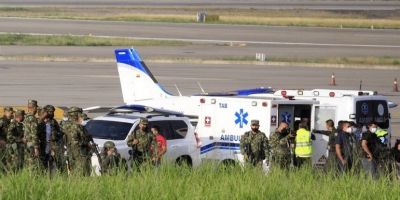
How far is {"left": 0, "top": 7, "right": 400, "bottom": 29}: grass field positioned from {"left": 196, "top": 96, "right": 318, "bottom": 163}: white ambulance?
63952 millimetres

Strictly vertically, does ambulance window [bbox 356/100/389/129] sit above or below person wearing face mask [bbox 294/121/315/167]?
above

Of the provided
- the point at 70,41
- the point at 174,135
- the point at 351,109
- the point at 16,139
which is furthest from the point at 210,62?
the point at 16,139

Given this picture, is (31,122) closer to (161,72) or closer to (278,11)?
(161,72)

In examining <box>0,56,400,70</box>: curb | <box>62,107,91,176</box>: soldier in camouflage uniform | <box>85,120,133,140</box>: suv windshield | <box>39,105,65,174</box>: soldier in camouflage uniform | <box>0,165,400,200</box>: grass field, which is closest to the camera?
<box>0,165,400,200</box>: grass field

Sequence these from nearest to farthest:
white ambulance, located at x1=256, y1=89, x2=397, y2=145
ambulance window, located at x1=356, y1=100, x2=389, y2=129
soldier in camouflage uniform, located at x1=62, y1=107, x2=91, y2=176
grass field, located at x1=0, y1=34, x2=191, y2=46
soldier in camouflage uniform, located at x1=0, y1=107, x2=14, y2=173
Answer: soldier in camouflage uniform, located at x1=0, y1=107, x2=14, y2=173
soldier in camouflage uniform, located at x1=62, y1=107, x2=91, y2=176
white ambulance, located at x1=256, y1=89, x2=397, y2=145
ambulance window, located at x1=356, y1=100, x2=389, y2=129
grass field, located at x1=0, y1=34, x2=191, y2=46

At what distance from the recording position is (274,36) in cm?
7675

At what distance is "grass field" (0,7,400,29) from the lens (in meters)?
89.6

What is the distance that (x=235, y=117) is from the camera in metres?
23.2

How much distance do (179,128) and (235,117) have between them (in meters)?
1.22

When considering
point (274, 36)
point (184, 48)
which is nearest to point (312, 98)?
point (184, 48)

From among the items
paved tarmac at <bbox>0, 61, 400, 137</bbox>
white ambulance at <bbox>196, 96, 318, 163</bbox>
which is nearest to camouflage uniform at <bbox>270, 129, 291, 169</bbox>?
white ambulance at <bbox>196, 96, 318, 163</bbox>

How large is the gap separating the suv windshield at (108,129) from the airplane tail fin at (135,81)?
8.52m

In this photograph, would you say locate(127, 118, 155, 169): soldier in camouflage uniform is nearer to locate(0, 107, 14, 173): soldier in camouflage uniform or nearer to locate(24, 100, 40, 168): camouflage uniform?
locate(24, 100, 40, 168): camouflage uniform

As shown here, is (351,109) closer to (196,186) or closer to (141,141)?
(141,141)
